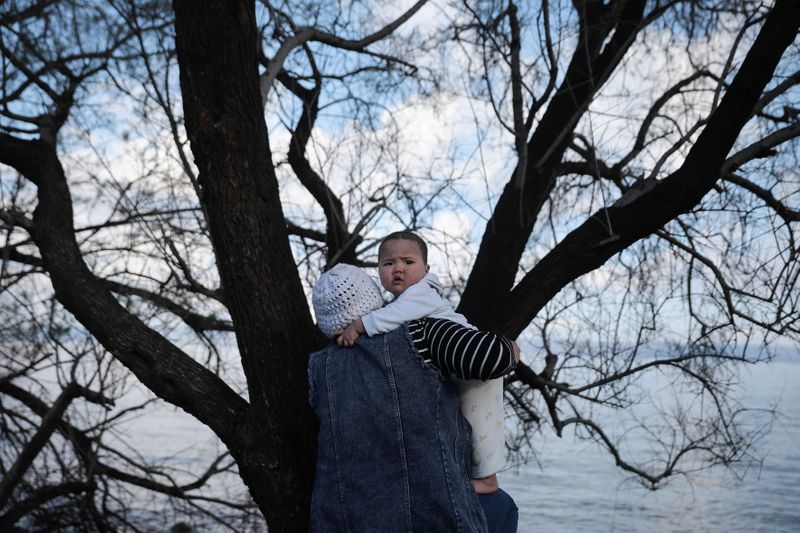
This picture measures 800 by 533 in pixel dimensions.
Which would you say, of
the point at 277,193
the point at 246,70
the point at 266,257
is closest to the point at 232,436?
the point at 266,257

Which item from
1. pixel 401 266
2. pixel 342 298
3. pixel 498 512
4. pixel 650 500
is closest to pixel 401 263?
pixel 401 266

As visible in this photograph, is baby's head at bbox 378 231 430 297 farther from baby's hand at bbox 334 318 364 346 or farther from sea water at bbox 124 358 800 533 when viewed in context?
sea water at bbox 124 358 800 533

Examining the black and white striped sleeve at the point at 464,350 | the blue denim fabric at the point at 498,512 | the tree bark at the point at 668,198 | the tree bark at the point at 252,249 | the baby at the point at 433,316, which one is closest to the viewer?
the black and white striped sleeve at the point at 464,350

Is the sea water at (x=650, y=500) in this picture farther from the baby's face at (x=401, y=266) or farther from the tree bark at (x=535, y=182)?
the baby's face at (x=401, y=266)

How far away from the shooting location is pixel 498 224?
11.5 ft

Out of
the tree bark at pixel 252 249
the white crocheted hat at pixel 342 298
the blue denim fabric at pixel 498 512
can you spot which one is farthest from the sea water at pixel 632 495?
the white crocheted hat at pixel 342 298

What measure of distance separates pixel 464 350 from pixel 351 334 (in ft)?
1.08

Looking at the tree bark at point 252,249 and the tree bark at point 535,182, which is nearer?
the tree bark at point 252,249

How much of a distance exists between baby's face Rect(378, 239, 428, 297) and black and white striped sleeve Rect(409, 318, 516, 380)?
0.88ft

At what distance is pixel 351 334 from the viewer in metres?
1.91

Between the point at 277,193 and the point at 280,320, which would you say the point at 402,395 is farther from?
the point at 277,193

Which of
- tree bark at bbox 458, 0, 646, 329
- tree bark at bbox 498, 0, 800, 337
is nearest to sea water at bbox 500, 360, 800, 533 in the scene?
tree bark at bbox 458, 0, 646, 329

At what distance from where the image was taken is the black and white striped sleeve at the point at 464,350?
170 cm

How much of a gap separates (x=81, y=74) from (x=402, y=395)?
11.1 feet
